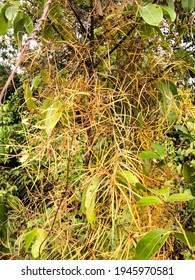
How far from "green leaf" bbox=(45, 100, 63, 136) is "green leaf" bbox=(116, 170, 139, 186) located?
102 mm

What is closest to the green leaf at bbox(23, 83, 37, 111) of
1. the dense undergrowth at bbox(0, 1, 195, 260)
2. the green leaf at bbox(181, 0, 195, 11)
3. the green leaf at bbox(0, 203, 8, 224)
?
the dense undergrowth at bbox(0, 1, 195, 260)

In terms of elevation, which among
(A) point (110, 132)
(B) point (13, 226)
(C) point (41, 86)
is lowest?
(B) point (13, 226)

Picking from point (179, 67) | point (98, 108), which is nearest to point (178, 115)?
point (179, 67)

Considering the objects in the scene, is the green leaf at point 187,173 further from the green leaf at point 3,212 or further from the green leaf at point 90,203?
the green leaf at point 3,212

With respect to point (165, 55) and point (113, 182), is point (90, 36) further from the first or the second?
point (113, 182)

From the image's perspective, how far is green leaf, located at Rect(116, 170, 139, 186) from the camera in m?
0.44

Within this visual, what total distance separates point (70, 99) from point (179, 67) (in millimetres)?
195

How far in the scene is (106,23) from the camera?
0.56 m

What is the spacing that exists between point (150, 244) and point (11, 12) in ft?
1.28

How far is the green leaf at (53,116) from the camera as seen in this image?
0.48 m

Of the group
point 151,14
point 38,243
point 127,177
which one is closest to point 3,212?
point 38,243

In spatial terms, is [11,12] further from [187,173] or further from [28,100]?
[187,173]

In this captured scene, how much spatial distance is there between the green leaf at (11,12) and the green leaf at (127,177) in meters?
0.28

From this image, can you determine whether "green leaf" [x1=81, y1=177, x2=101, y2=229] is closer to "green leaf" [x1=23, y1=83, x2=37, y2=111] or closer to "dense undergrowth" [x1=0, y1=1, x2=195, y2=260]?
"dense undergrowth" [x1=0, y1=1, x2=195, y2=260]
